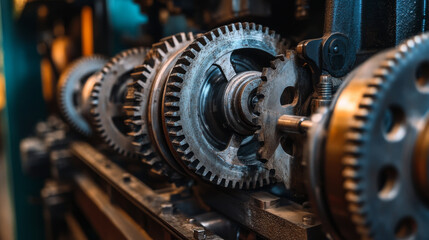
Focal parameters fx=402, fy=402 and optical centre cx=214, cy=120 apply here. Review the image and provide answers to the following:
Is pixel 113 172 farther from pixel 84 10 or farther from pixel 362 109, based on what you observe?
pixel 84 10

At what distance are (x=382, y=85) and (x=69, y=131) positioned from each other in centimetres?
253

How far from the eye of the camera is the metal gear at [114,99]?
1658 millimetres

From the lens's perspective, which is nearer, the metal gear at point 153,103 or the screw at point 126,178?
the metal gear at point 153,103

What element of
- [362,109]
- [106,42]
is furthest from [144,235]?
[106,42]

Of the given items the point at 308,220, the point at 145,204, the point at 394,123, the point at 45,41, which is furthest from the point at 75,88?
the point at 394,123

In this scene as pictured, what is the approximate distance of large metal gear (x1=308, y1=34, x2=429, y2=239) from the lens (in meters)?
0.51

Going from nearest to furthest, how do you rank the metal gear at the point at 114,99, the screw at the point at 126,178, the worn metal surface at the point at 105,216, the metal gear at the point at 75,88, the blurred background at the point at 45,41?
the worn metal surface at the point at 105,216, the screw at the point at 126,178, the metal gear at the point at 114,99, the blurred background at the point at 45,41, the metal gear at the point at 75,88

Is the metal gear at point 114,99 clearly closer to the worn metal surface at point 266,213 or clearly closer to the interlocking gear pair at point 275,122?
A: the interlocking gear pair at point 275,122

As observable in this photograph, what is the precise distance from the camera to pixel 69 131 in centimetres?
274

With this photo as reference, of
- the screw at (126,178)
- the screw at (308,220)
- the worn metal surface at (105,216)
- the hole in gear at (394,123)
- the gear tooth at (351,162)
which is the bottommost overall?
the worn metal surface at (105,216)

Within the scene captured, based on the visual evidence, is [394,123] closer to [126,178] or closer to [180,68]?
[180,68]

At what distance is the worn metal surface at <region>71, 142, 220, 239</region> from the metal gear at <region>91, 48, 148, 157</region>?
0.13 meters

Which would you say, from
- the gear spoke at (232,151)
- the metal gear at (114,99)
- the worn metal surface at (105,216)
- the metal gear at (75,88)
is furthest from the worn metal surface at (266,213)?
the metal gear at (75,88)

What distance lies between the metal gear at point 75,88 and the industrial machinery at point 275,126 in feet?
2.24
